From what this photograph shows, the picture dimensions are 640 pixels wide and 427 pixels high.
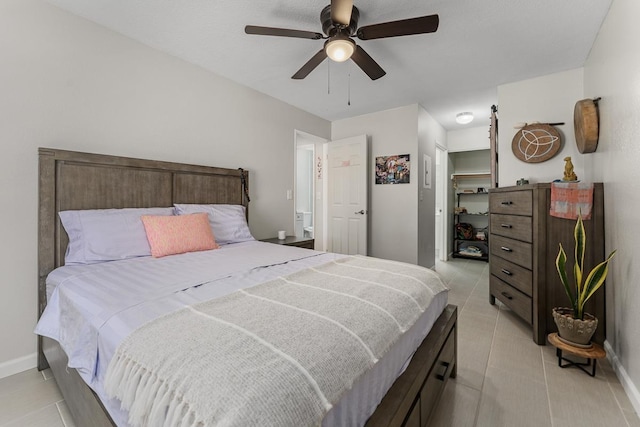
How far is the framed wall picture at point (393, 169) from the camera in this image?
3785 millimetres

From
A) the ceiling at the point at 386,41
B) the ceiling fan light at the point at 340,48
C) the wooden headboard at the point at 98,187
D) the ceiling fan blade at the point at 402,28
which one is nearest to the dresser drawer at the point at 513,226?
the ceiling at the point at 386,41

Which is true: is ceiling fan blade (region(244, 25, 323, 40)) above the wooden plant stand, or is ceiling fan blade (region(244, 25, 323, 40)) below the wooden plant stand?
above

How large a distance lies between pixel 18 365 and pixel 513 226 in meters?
3.86

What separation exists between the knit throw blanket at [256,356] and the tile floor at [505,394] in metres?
0.88

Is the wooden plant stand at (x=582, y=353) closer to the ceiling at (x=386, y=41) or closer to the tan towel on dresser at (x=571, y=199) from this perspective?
the tan towel on dresser at (x=571, y=199)

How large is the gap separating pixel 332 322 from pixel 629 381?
194cm

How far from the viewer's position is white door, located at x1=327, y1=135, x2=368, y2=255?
4012 millimetres

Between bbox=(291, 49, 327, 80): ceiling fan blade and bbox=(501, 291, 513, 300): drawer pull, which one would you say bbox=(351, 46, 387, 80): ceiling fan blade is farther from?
bbox=(501, 291, 513, 300): drawer pull

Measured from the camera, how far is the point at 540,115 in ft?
9.70

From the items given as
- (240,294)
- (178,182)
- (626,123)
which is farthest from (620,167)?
(178,182)

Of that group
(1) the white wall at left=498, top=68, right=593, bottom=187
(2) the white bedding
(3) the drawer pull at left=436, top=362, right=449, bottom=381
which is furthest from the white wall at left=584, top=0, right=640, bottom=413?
(2) the white bedding

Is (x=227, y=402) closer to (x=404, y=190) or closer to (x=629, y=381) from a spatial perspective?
(x=629, y=381)

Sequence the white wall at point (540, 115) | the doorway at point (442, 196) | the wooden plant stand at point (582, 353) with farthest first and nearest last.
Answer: the doorway at point (442, 196) < the white wall at point (540, 115) < the wooden plant stand at point (582, 353)

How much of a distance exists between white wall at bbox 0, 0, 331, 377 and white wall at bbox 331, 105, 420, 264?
2087 millimetres
